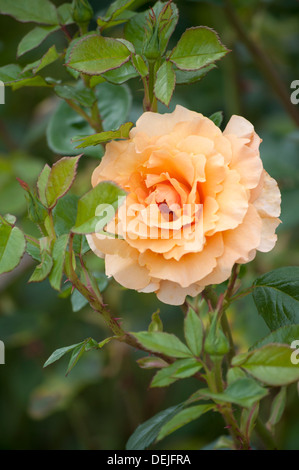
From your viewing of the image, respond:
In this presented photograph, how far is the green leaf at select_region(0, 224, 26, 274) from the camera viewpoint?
0.43 metres

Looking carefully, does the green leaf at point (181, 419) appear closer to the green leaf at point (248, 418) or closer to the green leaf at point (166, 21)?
the green leaf at point (248, 418)

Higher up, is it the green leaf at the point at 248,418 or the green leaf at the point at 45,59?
the green leaf at the point at 45,59

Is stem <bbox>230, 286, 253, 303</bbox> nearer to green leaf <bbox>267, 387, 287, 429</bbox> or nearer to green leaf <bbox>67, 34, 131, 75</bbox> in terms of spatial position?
green leaf <bbox>267, 387, 287, 429</bbox>

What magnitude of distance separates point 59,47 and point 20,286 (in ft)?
1.76

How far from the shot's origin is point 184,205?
448 mm

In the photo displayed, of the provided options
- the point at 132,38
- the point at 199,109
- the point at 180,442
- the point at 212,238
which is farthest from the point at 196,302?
the point at 199,109

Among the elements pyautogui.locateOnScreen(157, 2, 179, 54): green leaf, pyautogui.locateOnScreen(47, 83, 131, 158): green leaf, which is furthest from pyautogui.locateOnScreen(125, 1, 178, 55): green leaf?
pyautogui.locateOnScreen(47, 83, 131, 158): green leaf

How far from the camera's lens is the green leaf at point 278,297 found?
508mm

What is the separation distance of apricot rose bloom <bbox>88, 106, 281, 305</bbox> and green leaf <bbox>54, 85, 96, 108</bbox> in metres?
0.10

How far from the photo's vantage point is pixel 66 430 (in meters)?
1.24

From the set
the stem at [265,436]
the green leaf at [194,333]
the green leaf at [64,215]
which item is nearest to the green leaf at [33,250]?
the green leaf at [64,215]

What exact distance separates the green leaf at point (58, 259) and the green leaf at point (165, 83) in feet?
0.45

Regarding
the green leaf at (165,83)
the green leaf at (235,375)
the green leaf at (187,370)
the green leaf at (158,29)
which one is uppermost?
the green leaf at (158,29)

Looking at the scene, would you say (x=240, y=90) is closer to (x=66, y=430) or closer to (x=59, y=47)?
(x=59, y=47)
